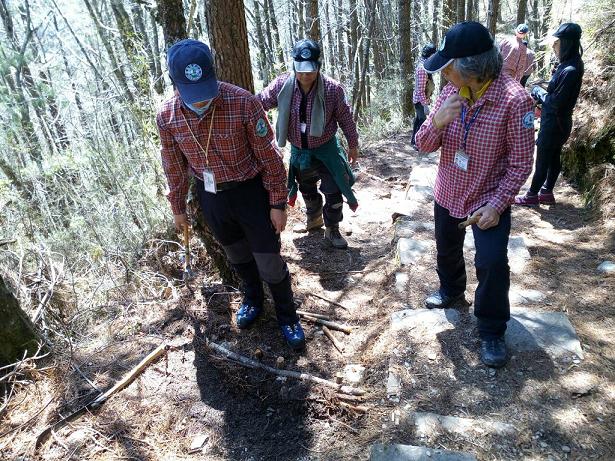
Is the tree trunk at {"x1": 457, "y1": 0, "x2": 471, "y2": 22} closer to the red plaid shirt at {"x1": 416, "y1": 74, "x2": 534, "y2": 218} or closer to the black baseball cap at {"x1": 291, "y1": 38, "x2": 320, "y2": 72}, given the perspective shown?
the black baseball cap at {"x1": 291, "y1": 38, "x2": 320, "y2": 72}

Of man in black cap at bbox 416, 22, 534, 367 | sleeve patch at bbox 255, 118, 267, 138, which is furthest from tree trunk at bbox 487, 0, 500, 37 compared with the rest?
sleeve patch at bbox 255, 118, 267, 138

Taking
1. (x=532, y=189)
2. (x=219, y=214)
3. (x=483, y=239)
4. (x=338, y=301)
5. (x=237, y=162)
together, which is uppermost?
(x=237, y=162)

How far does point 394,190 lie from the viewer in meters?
6.54

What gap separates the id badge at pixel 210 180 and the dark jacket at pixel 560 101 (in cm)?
382

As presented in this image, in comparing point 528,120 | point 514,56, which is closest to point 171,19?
point 528,120

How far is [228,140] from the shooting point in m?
2.56

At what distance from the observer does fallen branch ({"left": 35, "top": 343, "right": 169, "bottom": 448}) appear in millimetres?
2412

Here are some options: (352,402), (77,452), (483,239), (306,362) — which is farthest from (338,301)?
(77,452)

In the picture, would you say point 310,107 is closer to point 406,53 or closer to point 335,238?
point 335,238

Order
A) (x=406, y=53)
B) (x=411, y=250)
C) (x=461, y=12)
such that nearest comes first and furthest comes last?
1. (x=411, y=250)
2. (x=406, y=53)
3. (x=461, y=12)

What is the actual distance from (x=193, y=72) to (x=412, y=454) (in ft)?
7.25

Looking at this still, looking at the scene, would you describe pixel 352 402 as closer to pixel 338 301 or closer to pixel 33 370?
pixel 338 301

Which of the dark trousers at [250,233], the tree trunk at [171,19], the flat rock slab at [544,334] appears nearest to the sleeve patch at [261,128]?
the dark trousers at [250,233]

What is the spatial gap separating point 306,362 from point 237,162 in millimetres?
1492
